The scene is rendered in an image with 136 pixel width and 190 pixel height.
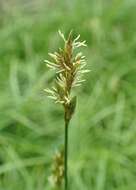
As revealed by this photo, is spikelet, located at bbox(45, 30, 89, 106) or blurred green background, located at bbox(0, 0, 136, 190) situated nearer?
spikelet, located at bbox(45, 30, 89, 106)

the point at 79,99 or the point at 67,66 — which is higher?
the point at 67,66

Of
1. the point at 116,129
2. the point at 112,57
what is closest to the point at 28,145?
the point at 116,129

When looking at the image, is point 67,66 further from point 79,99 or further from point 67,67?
point 79,99

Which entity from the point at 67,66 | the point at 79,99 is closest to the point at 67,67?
the point at 67,66

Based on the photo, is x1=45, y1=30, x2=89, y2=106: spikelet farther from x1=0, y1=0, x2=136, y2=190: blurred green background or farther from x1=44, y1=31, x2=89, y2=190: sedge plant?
x1=0, y1=0, x2=136, y2=190: blurred green background

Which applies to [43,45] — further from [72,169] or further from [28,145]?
[72,169]

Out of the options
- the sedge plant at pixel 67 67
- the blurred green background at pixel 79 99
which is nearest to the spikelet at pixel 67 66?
the sedge plant at pixel 67 67

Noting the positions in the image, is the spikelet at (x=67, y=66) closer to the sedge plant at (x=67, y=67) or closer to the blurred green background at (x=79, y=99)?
the sedge plant at (x=67, y=67)

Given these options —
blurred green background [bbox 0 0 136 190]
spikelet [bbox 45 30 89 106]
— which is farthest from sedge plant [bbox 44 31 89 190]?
blurred green background [bbox 0 0 136 190]
